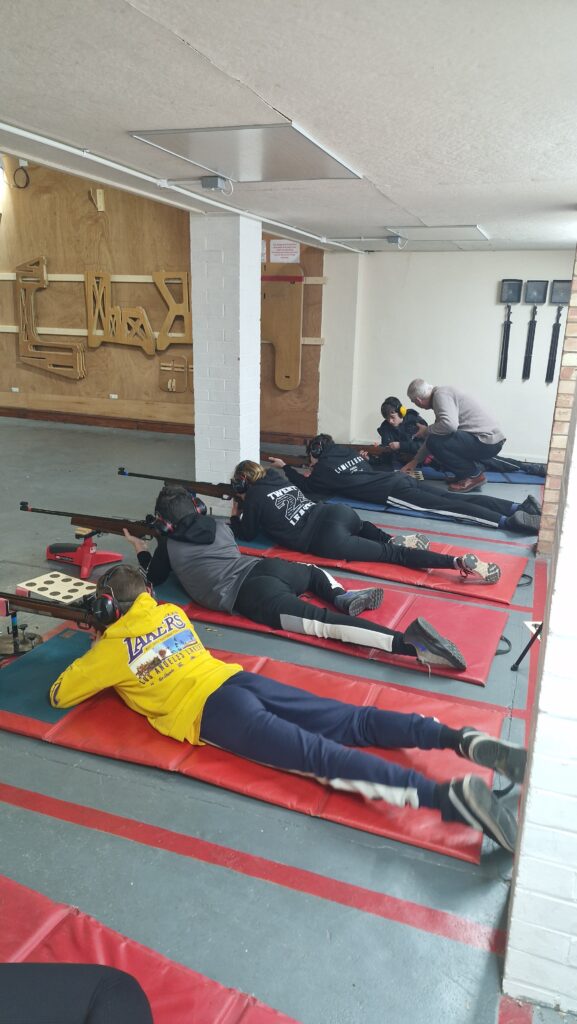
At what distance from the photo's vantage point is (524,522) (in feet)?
21.3

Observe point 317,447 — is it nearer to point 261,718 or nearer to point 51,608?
point 51,608

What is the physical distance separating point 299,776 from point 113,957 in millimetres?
1088

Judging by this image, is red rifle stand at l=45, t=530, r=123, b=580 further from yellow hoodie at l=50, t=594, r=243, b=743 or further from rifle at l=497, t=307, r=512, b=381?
rifle at l=497, t=307, r=512, b=381

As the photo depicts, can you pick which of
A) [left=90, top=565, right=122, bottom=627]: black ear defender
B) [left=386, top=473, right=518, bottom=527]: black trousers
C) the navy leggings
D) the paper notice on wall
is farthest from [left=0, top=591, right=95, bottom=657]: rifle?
the paper notice on wall

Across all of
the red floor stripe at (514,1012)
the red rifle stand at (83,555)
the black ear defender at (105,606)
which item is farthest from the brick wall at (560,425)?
the red floor stripe at (514,1012)

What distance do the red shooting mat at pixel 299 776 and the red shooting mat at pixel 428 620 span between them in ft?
0.98

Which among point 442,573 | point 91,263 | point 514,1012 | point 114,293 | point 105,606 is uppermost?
point 91,263

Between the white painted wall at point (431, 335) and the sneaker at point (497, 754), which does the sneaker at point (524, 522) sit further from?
the sneaker at point (497, 754)

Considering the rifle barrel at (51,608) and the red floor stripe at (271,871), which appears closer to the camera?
the red floor stripe at (271,871)

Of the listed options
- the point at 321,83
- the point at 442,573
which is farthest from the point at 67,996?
the point at 442,573

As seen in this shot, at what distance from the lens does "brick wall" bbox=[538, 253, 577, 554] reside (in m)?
5.66

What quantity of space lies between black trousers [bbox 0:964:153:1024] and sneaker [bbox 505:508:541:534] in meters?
5.54

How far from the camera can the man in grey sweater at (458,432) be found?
25.3ft

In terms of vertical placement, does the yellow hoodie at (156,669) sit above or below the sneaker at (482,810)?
above
